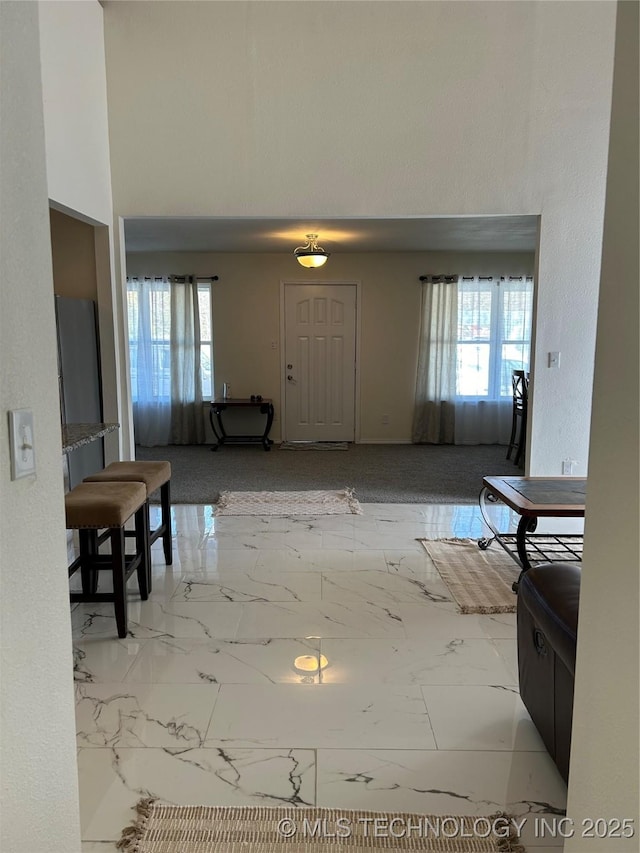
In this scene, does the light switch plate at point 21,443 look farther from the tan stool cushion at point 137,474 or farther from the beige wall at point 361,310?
the beige wall at point 361,310

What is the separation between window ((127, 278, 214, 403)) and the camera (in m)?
7.39

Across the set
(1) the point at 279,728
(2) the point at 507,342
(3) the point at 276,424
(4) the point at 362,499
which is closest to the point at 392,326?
(2) the point at 507,342

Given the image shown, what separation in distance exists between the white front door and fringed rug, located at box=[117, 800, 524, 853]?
6.18m

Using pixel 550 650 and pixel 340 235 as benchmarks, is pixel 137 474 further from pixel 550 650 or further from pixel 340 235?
pixel 340 235

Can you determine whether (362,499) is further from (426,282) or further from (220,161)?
(426,282)

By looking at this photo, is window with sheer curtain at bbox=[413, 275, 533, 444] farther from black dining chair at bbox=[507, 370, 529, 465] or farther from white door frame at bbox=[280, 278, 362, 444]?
white door frame at bbox=[280, 278, 362, 444]

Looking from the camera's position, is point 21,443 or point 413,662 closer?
point 21,443

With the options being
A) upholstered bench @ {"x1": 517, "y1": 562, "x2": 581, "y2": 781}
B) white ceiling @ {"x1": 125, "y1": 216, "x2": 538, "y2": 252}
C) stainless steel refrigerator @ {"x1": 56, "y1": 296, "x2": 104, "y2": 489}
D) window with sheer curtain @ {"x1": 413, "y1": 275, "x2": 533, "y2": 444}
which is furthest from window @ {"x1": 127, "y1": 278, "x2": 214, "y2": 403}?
upholstered bench @ {"x1": 517, "y1": 562, "x2": 581, "y2": 781}

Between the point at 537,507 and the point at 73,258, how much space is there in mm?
3317

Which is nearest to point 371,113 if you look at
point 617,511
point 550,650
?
point 550,650

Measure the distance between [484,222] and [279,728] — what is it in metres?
4.46

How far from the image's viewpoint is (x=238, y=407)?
7660mm

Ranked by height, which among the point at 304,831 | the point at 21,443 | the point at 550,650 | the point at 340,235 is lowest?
the point at 304,831

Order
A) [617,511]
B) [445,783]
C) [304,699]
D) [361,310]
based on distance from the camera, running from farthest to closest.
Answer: [361,310] < [304,699] < [445,783] < [617,511]
